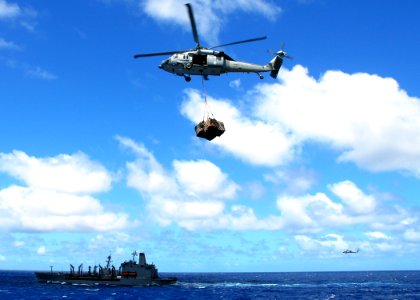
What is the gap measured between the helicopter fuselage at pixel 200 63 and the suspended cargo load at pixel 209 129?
220 inches

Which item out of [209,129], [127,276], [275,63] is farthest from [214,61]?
[127,276]

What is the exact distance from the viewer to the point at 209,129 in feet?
97.4

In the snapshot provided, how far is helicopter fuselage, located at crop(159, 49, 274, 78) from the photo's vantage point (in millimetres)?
33812

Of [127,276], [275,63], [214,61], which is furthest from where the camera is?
[127,276]

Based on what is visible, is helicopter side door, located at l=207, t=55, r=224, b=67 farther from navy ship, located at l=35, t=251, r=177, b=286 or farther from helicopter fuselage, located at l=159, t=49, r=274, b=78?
navy ship, located at l=35, t=251, r=177, b=286

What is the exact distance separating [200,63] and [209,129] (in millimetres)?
6540

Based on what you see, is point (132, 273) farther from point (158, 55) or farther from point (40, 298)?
point (158, 55)

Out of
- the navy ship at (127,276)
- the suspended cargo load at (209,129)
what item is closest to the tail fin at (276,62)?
the suspended cargo load at (209,129)

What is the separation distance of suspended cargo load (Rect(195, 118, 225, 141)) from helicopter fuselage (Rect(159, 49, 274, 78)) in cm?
559

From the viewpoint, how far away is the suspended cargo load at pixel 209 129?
29.7 m

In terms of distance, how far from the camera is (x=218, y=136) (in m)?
30.3

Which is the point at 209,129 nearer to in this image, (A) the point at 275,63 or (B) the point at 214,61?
Answer: (B) the point at 214,61

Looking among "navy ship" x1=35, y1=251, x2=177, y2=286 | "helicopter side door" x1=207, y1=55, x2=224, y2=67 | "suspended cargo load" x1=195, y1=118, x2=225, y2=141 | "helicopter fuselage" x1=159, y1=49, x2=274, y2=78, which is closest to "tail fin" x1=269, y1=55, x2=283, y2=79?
"helicopter fuselage" x1=159, y1=49, x2=274, y2=78

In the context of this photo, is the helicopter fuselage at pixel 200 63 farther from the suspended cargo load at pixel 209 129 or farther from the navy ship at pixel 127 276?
the navy ship at pixel 127 276
